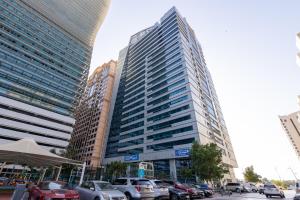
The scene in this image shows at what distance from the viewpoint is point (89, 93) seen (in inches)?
4412

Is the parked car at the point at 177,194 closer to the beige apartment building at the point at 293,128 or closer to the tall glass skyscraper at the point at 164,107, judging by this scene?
the tall glass skyscraper at the point at 164,107

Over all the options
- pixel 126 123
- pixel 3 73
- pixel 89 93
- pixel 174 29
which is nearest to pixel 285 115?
pixel 174 29

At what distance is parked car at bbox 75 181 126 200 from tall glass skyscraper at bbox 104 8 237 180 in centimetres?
3521

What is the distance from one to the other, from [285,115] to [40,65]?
513ft

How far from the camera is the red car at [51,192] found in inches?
328

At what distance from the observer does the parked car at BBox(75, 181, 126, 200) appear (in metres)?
8.98

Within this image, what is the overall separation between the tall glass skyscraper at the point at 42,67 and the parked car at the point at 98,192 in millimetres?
55994

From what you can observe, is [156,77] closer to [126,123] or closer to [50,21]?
[126,123]

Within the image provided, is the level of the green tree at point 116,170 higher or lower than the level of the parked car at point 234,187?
higher

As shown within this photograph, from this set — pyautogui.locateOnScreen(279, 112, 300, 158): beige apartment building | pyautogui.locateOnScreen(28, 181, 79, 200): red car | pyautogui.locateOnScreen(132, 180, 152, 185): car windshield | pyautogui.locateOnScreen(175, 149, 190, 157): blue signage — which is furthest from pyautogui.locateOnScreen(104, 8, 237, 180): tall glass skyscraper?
pyautogui.locateOnScreen(279, 112, 300, 158): beige apartment building

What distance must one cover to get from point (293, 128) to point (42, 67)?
154543 mm

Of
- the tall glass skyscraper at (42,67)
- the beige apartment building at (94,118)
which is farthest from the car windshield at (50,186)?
the beige apartment building at (94,118)

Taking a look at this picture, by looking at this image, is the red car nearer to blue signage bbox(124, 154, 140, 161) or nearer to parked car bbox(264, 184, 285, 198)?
parked car bbox(264, 184, 285, 198)

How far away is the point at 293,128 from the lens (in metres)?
121
